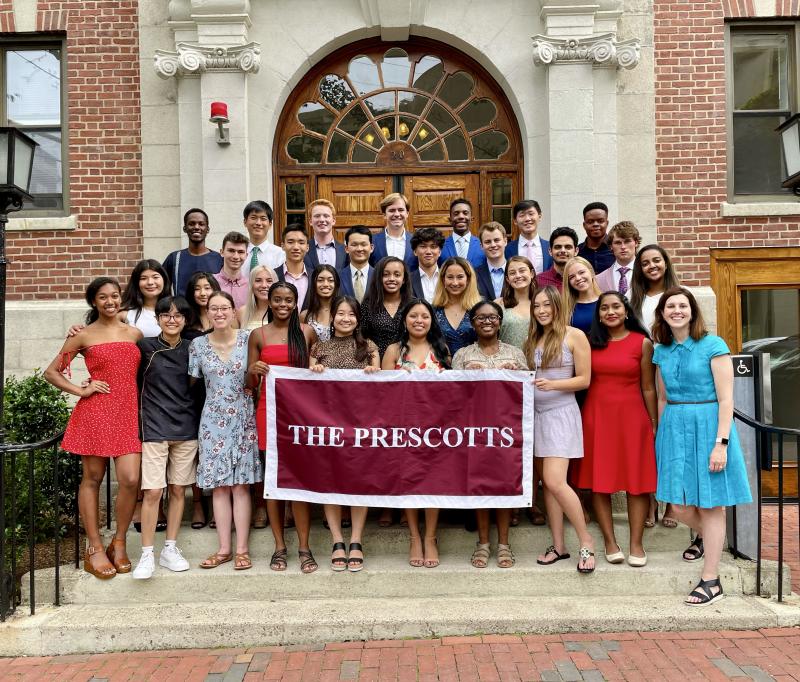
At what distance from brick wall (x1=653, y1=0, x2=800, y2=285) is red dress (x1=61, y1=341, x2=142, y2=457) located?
6.20 meters

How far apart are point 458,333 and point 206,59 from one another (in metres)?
4.83

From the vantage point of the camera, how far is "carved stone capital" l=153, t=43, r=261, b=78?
7.93m

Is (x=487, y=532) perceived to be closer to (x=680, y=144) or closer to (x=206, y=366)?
(x=206, y=366)

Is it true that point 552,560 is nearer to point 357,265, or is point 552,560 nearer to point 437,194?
point 357,265

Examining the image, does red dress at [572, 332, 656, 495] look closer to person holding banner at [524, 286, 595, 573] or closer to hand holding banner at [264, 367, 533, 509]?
person holding banner at [524, 286, 595, 573]

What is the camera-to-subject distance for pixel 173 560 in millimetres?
5000

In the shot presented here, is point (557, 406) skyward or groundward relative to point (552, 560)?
skyward

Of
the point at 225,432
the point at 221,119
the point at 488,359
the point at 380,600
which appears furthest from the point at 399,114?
the point at 380,600

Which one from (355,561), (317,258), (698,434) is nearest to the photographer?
(698,434)

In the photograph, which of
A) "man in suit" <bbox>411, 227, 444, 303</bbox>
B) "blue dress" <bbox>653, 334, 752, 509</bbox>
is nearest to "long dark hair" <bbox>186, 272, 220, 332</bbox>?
"man in suit" <bbox>411, 227, 444, 303</bbox>

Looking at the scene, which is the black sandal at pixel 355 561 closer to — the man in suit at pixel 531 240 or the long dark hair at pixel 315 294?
the long dark hair at pixel 315 294

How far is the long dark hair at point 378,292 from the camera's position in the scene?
17.4ft

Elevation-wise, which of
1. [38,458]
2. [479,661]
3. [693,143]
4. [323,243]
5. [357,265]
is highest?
[693,143]

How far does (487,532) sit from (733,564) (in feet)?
5.89
